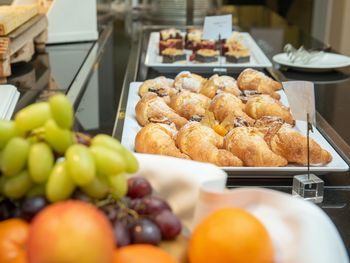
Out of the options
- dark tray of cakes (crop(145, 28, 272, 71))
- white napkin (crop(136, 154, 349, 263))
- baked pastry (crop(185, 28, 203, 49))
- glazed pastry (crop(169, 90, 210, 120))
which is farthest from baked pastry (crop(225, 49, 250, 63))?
white napkin (crop(136, 154, 349, 263))

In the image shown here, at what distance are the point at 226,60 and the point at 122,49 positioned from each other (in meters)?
0.41

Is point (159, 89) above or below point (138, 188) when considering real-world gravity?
below

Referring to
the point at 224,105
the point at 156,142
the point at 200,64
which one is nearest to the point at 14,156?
the point at 156,142

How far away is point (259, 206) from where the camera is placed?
51 centimetres

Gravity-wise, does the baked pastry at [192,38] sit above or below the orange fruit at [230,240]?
below

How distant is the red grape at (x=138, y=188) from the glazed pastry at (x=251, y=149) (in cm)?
47

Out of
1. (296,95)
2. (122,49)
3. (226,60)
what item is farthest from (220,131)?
(122,49)

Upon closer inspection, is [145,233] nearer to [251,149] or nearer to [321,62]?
[251,149]

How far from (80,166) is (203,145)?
21.9 inches

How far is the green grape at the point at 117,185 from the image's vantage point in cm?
47

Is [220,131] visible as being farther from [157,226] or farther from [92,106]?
[157,226]

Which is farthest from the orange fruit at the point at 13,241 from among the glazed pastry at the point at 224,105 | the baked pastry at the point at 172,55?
the baked pastry at the point at 172,55

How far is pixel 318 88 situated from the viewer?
1563 mm

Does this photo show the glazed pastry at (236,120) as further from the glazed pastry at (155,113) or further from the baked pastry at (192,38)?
the baked pastry at (192,38)
